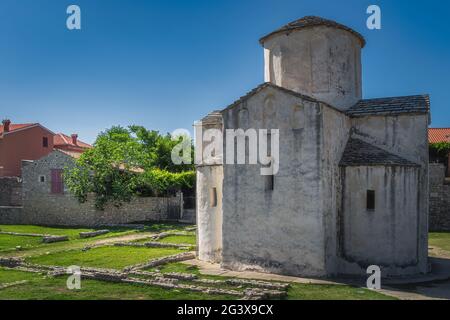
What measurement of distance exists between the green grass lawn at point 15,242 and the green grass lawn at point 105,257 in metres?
2.80

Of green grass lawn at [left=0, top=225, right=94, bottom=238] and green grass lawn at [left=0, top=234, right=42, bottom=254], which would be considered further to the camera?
green grass lawn at [left=0, top=225, right=94, bottom=238]

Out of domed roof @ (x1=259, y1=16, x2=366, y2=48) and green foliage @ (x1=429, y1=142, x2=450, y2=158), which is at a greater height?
domed roof @ (x1=259, y1=16, x2=366, y2=48)

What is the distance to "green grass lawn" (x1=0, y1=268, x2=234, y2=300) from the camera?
→ 10.2 m

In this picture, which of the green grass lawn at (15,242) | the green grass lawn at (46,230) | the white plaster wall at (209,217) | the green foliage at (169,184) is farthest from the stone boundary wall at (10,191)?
the white plaster wall at (209,217)

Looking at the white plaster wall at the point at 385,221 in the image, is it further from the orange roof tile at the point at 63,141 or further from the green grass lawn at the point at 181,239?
the orange roof tile at the point at 63,141

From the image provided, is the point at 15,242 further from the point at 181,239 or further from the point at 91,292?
the point at 91,292

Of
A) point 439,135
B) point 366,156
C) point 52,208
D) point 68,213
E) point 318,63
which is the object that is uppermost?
point 318,63

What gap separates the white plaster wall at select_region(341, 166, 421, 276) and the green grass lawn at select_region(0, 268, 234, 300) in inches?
210

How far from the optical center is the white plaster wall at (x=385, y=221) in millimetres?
13172

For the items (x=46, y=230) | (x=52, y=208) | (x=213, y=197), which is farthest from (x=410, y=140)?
(x=52, y=208)

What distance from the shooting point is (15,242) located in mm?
19719

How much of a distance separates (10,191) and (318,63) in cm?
2666

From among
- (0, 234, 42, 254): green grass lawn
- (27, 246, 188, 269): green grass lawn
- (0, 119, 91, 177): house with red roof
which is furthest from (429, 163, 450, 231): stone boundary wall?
(0, 119, 91, 177): house with red roof

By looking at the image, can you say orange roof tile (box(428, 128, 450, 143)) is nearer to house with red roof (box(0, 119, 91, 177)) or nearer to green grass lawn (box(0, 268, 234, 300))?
house with red roof (box(0, 119, 91, 177))
